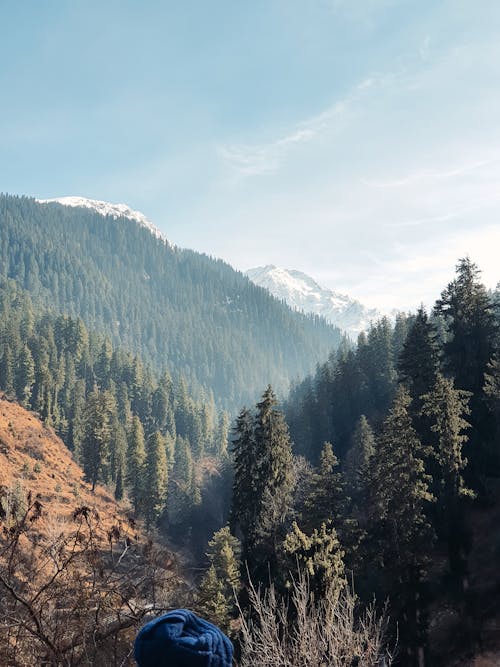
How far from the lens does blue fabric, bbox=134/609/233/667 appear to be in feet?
8.13

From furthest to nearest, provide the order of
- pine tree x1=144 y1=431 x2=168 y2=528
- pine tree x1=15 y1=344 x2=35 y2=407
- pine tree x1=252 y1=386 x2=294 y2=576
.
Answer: pine tree x1=15 y1=344 x2=35 y2=407 → pine tree x1=144 y1=431 x2=168 y2=528 → pine tree x1=252 y1=386 x2=294 y2=576

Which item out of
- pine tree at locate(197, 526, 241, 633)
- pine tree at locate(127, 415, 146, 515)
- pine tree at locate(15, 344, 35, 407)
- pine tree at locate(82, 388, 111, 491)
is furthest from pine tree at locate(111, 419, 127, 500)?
pine tree at locate(197, 526, 241, 633)

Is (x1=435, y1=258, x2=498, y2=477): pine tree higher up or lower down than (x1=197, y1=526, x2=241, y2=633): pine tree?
higher up

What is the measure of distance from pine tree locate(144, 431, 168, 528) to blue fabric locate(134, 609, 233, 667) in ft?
239

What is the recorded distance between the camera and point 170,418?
403 feet

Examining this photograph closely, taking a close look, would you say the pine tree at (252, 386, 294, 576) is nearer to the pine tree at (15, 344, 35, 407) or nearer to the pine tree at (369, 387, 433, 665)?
the pine tree at (369, 387, 433, 665)

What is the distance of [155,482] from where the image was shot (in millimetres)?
73625

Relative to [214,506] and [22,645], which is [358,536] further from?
[214,506]

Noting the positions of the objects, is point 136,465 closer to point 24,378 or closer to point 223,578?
point 24,378

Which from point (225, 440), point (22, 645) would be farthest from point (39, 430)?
point (22, 645)

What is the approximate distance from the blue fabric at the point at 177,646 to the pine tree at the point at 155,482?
72805mm

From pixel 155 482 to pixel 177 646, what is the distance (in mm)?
75157

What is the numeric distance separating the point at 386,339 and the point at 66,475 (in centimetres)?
5148

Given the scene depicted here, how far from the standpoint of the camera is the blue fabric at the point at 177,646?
8.13 ft
